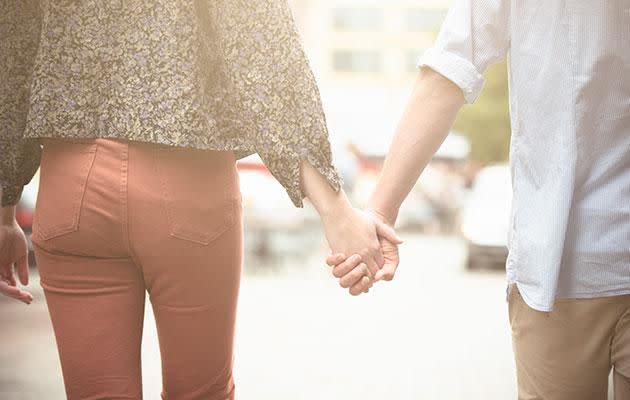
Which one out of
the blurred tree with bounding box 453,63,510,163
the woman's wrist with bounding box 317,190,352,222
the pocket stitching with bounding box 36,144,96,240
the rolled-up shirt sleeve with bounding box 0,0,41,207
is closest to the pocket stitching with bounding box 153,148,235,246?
the pocket stitching with bounding box 36,144,96,240

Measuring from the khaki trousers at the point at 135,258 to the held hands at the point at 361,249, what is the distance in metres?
0.34

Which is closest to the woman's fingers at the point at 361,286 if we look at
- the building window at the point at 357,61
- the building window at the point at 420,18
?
the building window at the point at 357,61

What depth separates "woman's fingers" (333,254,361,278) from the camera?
2.55 meters

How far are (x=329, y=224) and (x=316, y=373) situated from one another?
501 centimetres

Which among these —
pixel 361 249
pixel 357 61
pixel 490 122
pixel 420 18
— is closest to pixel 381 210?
pixel 361 249

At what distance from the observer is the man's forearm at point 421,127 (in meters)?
2.37

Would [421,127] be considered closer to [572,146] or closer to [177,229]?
[572,146]

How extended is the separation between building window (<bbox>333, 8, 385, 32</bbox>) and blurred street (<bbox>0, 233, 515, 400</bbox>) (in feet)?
178

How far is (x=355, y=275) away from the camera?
2.57 metres

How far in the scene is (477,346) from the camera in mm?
8836

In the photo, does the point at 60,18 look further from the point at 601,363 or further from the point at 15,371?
the point at 15,371

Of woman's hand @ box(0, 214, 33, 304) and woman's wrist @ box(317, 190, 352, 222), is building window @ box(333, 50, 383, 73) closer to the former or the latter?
woman's hand @ box(0, 214, 33, 304)

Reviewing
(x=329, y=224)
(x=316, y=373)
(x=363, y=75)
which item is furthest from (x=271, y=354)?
(x=363, y=75)

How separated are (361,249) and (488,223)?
49.8 ft
